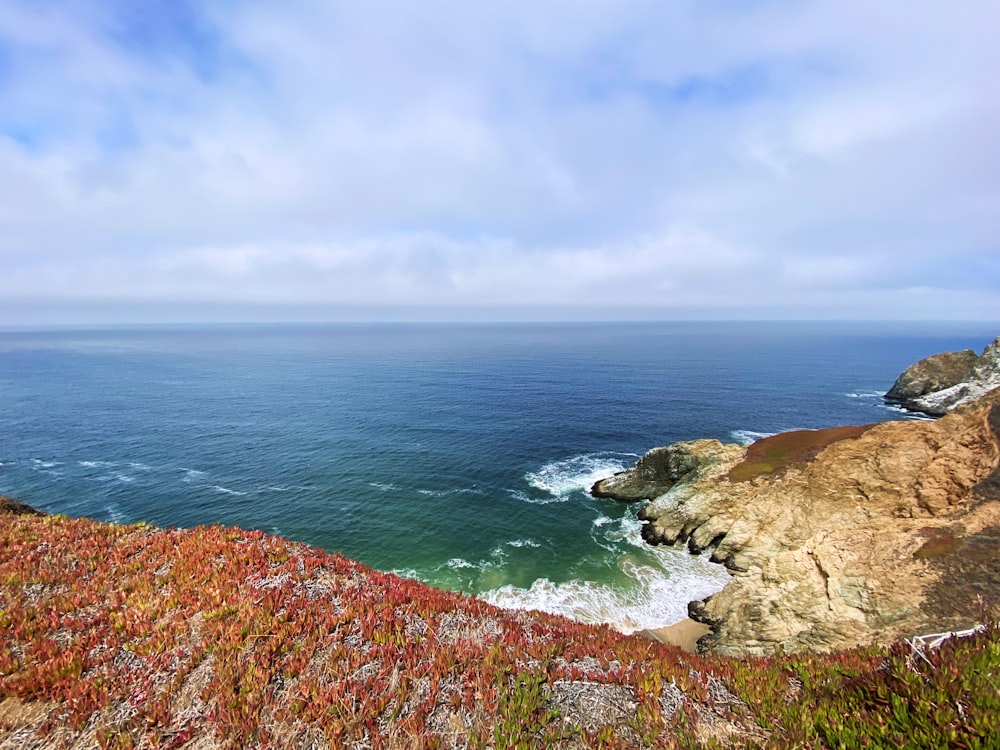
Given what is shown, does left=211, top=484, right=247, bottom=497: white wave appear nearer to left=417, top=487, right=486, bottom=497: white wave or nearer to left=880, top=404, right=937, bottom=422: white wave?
left=417, top=487, right=486, bottom=497: white wave

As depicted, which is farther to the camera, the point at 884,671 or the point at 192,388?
the point at 192,388

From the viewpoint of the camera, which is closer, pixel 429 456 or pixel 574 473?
pixel 574 473

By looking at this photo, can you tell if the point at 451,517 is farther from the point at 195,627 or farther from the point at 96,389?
the point at 96,389

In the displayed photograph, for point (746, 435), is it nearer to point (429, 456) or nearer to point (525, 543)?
point (525, 543)

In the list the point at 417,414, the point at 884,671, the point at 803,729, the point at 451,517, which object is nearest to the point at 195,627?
the point at 803,729

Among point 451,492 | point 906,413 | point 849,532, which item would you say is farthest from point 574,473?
point 906,413
